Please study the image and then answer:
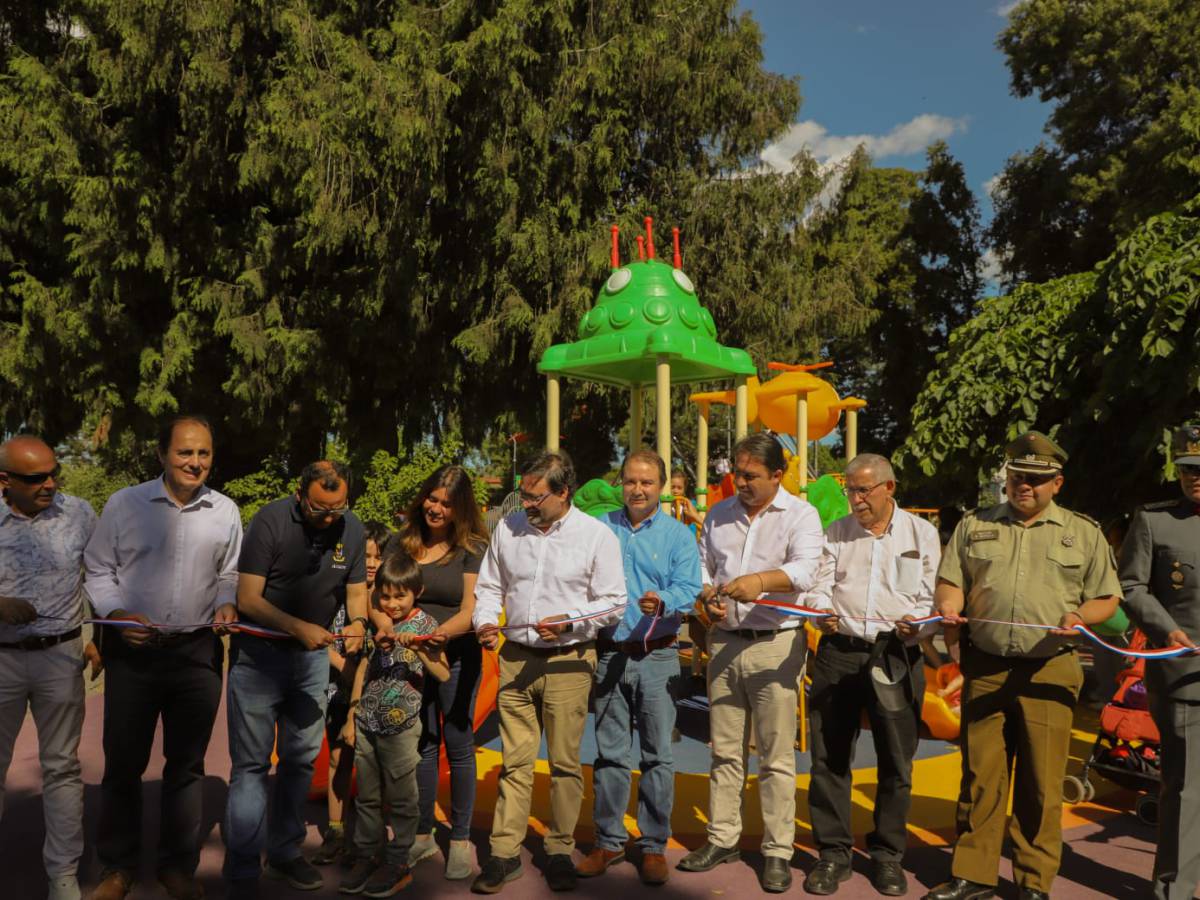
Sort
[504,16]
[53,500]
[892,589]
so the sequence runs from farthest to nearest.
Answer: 1. [504,16]
2. [892,589]
3. [53,500]

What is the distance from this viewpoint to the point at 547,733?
4.27 meters

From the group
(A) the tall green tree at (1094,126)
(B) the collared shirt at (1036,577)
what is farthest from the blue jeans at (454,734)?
(A) the tall green tree at (1094,126)

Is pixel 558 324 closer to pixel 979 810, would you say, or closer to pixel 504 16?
pixel 504 16

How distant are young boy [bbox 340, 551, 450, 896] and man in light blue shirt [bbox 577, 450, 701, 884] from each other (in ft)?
2.63

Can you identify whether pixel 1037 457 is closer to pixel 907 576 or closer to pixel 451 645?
pixel 907 576

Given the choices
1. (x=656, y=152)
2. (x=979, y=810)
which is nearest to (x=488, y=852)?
(x=979, y=810)

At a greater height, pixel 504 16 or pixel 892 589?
pixel 504 16

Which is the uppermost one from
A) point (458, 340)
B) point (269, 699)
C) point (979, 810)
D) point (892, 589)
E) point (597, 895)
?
point (458, 340)

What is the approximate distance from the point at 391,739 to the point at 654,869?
1.31 metres

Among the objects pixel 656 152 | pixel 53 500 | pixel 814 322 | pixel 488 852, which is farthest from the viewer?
pixel 814 322

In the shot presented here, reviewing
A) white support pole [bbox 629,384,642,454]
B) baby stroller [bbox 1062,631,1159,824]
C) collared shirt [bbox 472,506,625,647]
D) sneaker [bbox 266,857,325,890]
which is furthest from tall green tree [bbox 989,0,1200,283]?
→ sneaker [bbox 266,857,325,890]

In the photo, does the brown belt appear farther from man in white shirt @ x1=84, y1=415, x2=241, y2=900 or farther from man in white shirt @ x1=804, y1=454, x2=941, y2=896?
man in white shirt @ x1=84, y1=415, x2=241, y2=900

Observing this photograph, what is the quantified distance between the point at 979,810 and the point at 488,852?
2265 millimetres

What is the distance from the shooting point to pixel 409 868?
14.4 ft
